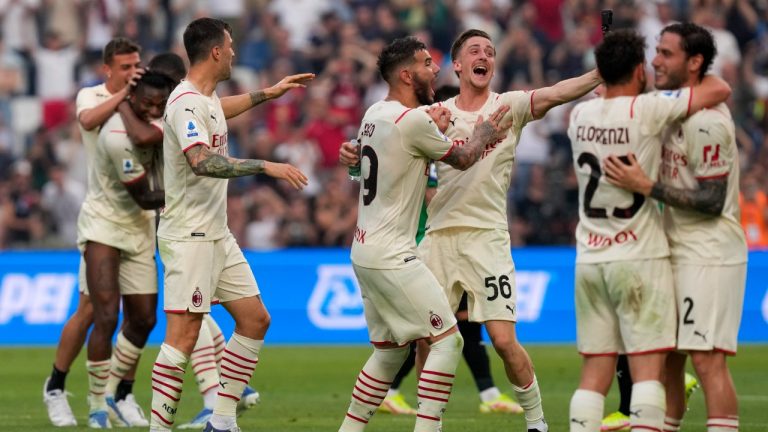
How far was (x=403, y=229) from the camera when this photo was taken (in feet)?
28.8

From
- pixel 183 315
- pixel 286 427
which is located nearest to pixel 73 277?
pixel 286 427

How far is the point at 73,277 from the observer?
17.8 meters

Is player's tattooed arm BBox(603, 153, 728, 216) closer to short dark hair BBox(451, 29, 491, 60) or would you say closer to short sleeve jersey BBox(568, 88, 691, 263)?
short sleeve jersey BBox(568, 88, 691, 263)

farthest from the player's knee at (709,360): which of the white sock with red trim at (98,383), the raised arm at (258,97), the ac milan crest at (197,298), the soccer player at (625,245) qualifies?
the white sock with red trim at (98,383)

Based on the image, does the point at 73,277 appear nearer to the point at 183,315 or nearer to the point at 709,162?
the point at 183,315

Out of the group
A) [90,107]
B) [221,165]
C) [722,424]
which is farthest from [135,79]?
[722,424]

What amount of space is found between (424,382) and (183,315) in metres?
1.71

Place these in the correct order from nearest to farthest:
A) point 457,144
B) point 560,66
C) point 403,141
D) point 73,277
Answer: point 403,141 → point 457,144 → point 73,277 → point 560,66

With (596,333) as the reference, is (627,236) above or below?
above

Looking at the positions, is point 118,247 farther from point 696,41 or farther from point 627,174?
point 696,41

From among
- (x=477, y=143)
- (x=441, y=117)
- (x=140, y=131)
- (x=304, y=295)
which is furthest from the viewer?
(x=304, y=295)

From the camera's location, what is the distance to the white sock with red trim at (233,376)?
9.36 metres

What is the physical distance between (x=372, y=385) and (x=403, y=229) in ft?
3.45

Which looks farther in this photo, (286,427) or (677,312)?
(286,427)
